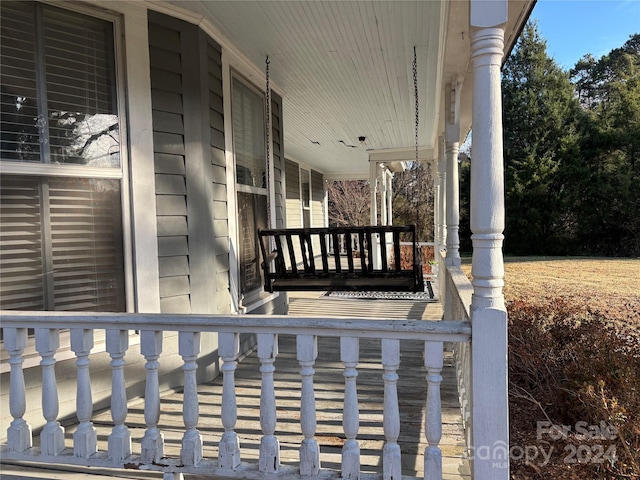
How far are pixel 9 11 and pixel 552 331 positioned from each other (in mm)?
4214

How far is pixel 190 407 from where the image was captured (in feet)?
6.10

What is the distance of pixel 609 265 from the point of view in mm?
13758

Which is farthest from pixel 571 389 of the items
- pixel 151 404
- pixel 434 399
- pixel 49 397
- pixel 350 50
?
pixel 350 50

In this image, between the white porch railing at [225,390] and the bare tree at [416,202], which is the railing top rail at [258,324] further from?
the bare tree at [416,202]

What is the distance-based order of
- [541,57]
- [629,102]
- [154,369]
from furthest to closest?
[541,57] → [629,102] → [154,369]

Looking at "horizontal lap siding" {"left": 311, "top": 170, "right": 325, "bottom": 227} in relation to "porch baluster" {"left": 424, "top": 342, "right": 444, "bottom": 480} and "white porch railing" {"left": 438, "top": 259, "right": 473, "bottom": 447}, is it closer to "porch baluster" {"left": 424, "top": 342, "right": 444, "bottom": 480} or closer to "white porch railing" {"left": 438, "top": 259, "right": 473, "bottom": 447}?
"white porch railing" {"left": 438, "top": 259, "right": 473, "bottom": 447}

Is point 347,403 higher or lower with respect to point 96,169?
lower

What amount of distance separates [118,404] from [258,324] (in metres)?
0.72

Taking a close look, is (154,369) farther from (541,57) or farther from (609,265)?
(541,57)

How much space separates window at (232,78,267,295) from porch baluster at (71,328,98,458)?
2133mm

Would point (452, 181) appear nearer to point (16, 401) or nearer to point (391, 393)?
point (391, 393)

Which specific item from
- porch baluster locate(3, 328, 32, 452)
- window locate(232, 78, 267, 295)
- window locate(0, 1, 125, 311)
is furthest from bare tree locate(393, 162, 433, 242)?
porch baluster locate(3, 328, 32, 452)

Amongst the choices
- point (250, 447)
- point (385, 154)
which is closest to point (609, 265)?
point (385, 154)

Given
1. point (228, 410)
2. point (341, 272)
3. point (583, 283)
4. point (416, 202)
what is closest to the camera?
point (228, 410)
